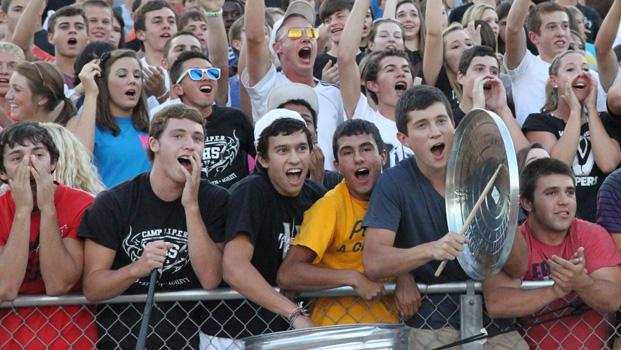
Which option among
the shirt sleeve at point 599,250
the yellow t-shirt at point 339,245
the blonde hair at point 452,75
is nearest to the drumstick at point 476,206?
the yellow t-shirt at point 339,245

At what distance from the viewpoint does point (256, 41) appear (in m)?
7.81

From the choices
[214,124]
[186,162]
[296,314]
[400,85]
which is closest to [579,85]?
[400,85]

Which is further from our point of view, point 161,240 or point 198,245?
point 161,240

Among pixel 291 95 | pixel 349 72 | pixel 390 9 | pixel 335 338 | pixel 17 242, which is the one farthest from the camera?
pixel 390 9

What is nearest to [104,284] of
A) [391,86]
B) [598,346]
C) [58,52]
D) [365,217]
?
[365,217]

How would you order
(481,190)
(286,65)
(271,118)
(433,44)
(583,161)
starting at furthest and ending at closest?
(433,44), (286,65), (583,161), (271,118), (481,190)

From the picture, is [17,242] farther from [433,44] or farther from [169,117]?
[433,44]

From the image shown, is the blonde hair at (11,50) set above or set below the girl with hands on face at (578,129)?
above

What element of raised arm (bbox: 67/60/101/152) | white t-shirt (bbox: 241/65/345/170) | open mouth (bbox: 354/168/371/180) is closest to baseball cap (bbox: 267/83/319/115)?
white t-shirt (bbox: 241/65/345/170)

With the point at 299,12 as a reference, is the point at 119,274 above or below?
below

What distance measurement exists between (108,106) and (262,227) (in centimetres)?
205

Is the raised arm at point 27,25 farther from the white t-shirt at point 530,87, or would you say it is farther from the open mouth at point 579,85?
the open mouth at point 579,85

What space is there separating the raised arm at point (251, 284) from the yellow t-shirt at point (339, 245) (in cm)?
23

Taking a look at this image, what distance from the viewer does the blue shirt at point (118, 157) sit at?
710 centimetres
